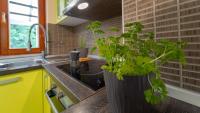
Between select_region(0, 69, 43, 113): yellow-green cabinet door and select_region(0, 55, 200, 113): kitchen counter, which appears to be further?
select_region(0, 69, 43, 113): yellow-green cabinet door

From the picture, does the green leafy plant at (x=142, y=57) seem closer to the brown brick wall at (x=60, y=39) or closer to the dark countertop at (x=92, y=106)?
the dark countertop at (x=92, y=106)

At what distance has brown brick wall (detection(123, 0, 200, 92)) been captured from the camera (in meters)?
0.40

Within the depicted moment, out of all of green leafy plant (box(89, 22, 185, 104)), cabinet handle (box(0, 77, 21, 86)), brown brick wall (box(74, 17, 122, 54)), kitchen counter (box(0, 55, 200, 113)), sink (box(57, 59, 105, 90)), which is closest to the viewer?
green leafy plant (box(89, 22, 185, 104))

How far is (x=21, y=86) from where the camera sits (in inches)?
48.8

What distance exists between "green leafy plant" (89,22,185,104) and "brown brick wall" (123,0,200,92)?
0.14 meters

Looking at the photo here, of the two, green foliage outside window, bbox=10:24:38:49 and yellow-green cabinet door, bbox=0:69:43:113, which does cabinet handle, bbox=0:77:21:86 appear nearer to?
yellow-green cabinet door, bbox=0:69:43:113

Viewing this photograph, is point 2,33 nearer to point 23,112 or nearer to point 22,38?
point 22,38

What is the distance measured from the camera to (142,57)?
0.95 feet

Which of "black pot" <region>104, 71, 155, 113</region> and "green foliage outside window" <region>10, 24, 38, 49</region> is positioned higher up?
"green foliage outside window" <region>10, 24, 38, 49</region>

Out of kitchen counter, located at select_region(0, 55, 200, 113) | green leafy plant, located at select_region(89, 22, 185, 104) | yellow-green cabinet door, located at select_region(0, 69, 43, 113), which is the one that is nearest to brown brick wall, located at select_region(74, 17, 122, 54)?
yellow-green cabinet door, located at select_region(0, 69, 43, 113)

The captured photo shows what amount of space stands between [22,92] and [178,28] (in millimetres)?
1286

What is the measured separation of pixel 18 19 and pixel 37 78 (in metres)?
0.99

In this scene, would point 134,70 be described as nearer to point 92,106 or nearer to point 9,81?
point 92,106

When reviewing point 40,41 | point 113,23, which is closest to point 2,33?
point 40,41
